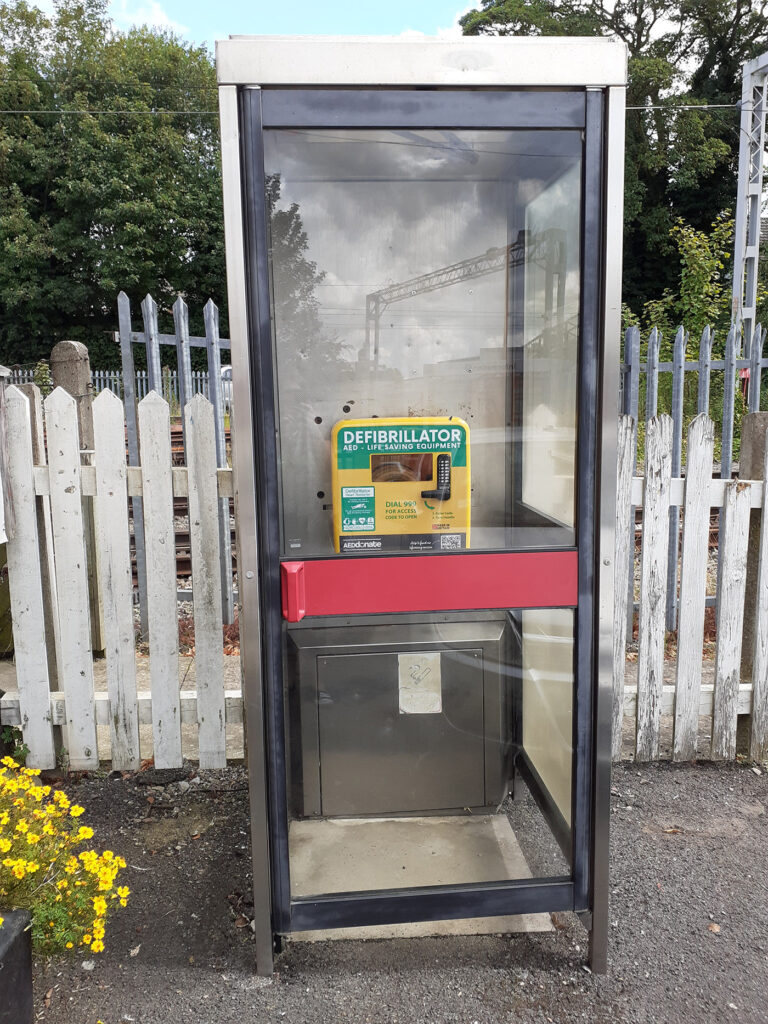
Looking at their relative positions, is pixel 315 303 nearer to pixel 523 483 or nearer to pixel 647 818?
pixel 523 483

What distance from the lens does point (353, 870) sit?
2.55 metres

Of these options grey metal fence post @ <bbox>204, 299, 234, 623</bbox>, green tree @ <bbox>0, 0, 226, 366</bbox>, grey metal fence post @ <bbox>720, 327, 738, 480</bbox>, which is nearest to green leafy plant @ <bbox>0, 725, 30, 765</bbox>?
grey metal fence post @ <bbox>204, 299, 234, 623</bbox>

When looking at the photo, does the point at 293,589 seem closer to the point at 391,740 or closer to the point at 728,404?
the point at 391,740

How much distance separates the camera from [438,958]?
2346mm

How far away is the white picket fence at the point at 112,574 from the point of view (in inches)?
125

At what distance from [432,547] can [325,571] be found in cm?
33

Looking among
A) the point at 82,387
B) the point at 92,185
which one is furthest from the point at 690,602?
the point at 92,185

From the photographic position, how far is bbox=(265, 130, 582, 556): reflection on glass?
2.21 meters

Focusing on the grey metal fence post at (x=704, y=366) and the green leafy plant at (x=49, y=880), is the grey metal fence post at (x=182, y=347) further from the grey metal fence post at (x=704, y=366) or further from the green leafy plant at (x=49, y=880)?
the grey metal fence post at (x=704, y=366)

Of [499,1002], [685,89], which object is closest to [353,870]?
[499,1002]

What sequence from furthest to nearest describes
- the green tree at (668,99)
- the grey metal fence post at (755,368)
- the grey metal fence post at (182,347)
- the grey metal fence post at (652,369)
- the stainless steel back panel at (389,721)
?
the green tree at (668,99)
the grey metal fence post at (755,368)
the grey metal fence post at (652,369)
the grey metal fence post at (182,347)
the stainless steel back panel at (389,721)

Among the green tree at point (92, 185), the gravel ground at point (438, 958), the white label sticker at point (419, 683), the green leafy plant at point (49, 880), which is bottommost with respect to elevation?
the gravel ground at point (438, 958)

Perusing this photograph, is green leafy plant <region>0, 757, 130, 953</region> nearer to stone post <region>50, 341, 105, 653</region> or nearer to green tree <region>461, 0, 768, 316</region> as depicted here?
stone post <region>50, 341, 105, 653</region>

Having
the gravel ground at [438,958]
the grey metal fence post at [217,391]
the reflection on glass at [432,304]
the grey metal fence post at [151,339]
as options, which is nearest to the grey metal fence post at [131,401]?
the grey metal fence post at [151,339]
